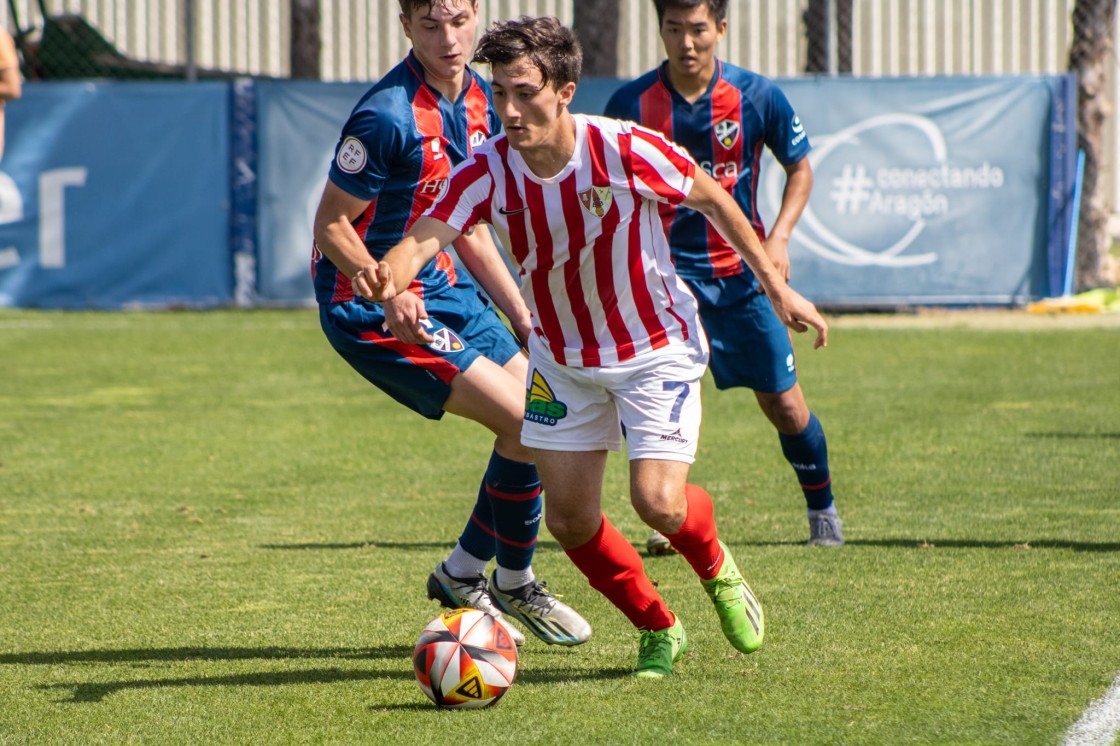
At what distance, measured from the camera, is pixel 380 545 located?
630 cm

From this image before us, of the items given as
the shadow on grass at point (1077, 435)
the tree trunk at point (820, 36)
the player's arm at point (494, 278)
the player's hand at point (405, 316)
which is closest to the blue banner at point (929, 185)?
the tree trunk at point (820, 36)

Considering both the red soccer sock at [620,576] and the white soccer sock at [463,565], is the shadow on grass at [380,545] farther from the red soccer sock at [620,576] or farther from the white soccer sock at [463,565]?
the red soccer sock at [620,576]

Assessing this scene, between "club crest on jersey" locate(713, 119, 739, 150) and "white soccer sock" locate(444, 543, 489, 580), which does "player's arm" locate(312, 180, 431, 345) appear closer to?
"white soccer sock" locate(444, 543, 489, 580)

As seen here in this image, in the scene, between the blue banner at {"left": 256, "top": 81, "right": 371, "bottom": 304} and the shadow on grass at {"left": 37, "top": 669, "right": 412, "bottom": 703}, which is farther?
the blue banner at {"left": 256, "top": 81, "right": 371, "bottom": 304}

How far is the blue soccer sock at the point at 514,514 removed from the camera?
4.89 metres

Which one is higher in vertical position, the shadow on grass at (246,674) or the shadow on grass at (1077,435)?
the shadow on grass at (246,674)

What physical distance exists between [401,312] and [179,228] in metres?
11.6

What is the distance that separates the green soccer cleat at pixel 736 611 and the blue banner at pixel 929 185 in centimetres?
1039

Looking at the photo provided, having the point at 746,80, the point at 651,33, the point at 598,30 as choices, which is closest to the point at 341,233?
the point at 746,80

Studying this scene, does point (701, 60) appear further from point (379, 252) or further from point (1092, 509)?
point (1092, 509)

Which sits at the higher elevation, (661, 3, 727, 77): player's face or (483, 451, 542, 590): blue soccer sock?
(661, 3, 727, 77): player's face

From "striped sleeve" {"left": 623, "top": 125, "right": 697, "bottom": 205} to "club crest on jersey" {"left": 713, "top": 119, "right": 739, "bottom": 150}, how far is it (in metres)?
2.01

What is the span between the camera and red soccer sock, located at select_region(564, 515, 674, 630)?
4.38m

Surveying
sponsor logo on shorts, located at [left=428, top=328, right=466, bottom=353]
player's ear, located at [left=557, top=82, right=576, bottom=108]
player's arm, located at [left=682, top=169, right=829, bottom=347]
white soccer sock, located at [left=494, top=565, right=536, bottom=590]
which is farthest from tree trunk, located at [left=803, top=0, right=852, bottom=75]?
player's ear, located at [left=557, top=82, right=576, bottom=108]
